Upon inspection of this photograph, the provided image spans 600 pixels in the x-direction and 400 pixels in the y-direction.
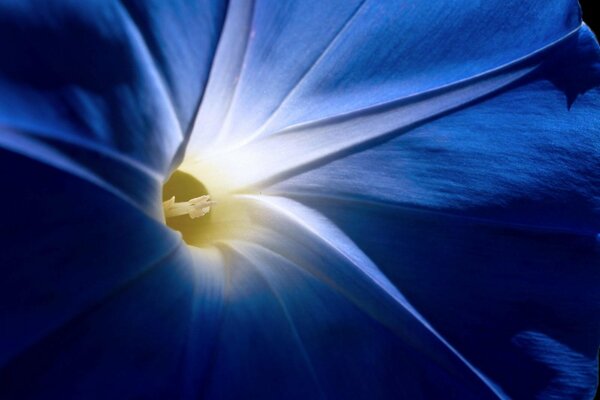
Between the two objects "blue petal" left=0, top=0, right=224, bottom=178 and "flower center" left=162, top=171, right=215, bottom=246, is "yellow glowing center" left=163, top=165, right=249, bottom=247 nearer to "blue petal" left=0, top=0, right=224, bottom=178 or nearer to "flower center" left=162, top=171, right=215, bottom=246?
"flower center" left=162, top=171, right=215, bottom=246

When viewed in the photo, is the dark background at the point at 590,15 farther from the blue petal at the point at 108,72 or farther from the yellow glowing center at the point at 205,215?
the blue petal at the point at 108,72

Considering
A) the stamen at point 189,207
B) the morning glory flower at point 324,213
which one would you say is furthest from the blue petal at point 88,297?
the stamen at point 189,207

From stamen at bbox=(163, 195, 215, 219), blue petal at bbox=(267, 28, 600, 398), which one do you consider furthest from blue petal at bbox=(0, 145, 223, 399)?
blue petal at bbox=(267, 28, 600, 398)

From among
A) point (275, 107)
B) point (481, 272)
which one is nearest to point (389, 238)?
point (481, 272)

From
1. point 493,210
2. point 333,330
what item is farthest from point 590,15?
point 333,330

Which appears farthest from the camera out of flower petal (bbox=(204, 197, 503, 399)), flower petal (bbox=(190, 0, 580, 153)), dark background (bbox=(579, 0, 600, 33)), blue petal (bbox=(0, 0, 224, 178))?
dark background (bbox=(579, 0, 600, 33))
